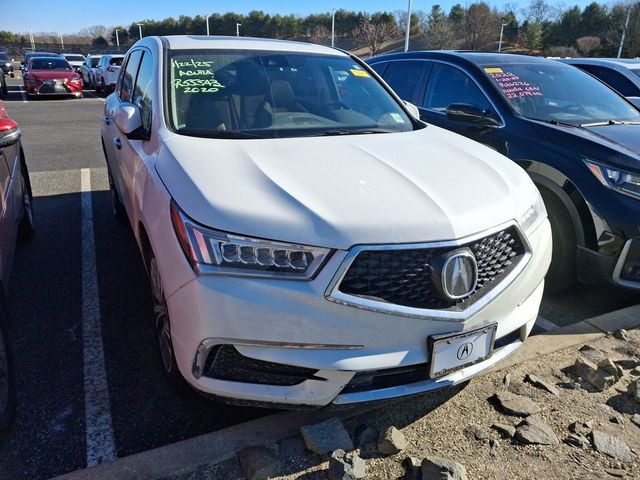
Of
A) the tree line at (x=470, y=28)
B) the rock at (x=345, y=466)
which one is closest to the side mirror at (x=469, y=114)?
the rock at (x=345, y=466)

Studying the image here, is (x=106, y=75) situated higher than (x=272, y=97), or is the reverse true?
(x=272, y=97)

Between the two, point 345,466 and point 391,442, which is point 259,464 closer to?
point 345,466

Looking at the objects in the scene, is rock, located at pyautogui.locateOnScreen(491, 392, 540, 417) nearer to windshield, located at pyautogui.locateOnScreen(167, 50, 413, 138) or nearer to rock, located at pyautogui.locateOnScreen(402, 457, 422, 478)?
rock, located at pyautogui.locateOnScreen(402, 457, 422, 478)

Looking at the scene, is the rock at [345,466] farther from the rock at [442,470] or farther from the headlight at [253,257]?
the headlight at [253,257]

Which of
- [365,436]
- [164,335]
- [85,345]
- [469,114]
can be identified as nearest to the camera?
[365,436]

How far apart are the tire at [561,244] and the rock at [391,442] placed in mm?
2104

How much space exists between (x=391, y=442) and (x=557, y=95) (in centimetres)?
374

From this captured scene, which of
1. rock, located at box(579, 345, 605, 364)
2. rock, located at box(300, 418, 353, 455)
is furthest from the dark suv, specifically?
rock, located at box(300, 418, 353, 455)

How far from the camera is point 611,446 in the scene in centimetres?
237

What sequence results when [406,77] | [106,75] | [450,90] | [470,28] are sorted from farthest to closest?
[470,28] → [106,75] → [406,77] → [450,90]

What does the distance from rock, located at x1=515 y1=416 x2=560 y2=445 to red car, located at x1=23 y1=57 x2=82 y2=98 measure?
19627 mm

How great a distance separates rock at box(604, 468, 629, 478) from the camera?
221 centimetres

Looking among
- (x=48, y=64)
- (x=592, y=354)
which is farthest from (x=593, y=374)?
(x=48, y=64)

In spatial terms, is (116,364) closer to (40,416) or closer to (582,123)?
(40,416)
